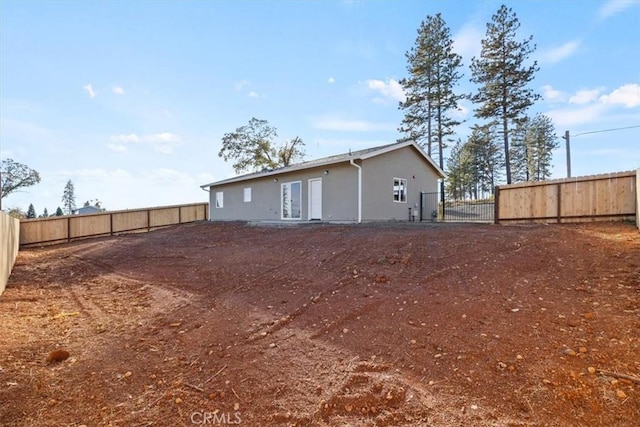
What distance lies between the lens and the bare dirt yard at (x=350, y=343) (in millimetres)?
2021

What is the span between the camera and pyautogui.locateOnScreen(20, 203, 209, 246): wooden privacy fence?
46.1 feet

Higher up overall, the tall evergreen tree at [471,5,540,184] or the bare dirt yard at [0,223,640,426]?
the tall evergreen tree at [471,5,540,184]

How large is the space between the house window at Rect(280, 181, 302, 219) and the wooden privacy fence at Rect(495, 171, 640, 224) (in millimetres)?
7666

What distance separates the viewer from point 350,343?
2865 mm

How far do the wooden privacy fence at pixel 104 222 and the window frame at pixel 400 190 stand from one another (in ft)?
44.1

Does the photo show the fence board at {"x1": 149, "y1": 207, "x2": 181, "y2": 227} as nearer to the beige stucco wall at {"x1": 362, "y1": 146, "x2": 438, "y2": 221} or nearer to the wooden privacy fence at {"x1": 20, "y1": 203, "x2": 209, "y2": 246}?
the wooden privacy fence at {"x1": 20, "y1": 203, "x2": 209, "y2": 246}

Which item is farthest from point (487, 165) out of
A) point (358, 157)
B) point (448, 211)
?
point (358, 157)

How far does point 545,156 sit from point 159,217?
37229 mm

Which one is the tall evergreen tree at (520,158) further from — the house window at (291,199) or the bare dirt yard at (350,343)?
the bare dirt yard at (350,343)

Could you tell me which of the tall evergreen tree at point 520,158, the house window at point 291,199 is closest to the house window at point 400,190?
the house window at point 291,199

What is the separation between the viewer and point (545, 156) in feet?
111

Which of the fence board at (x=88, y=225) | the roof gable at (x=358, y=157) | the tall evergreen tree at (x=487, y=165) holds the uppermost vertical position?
the tall evergreen tree at (x=487, y=165)

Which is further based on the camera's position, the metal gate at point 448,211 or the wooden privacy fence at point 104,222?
the metal gate at point 448,211

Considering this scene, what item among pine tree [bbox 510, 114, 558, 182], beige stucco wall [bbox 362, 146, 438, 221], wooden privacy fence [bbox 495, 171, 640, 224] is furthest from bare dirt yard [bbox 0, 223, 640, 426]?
pine tree [bbox 510, 114, 558, 182]
